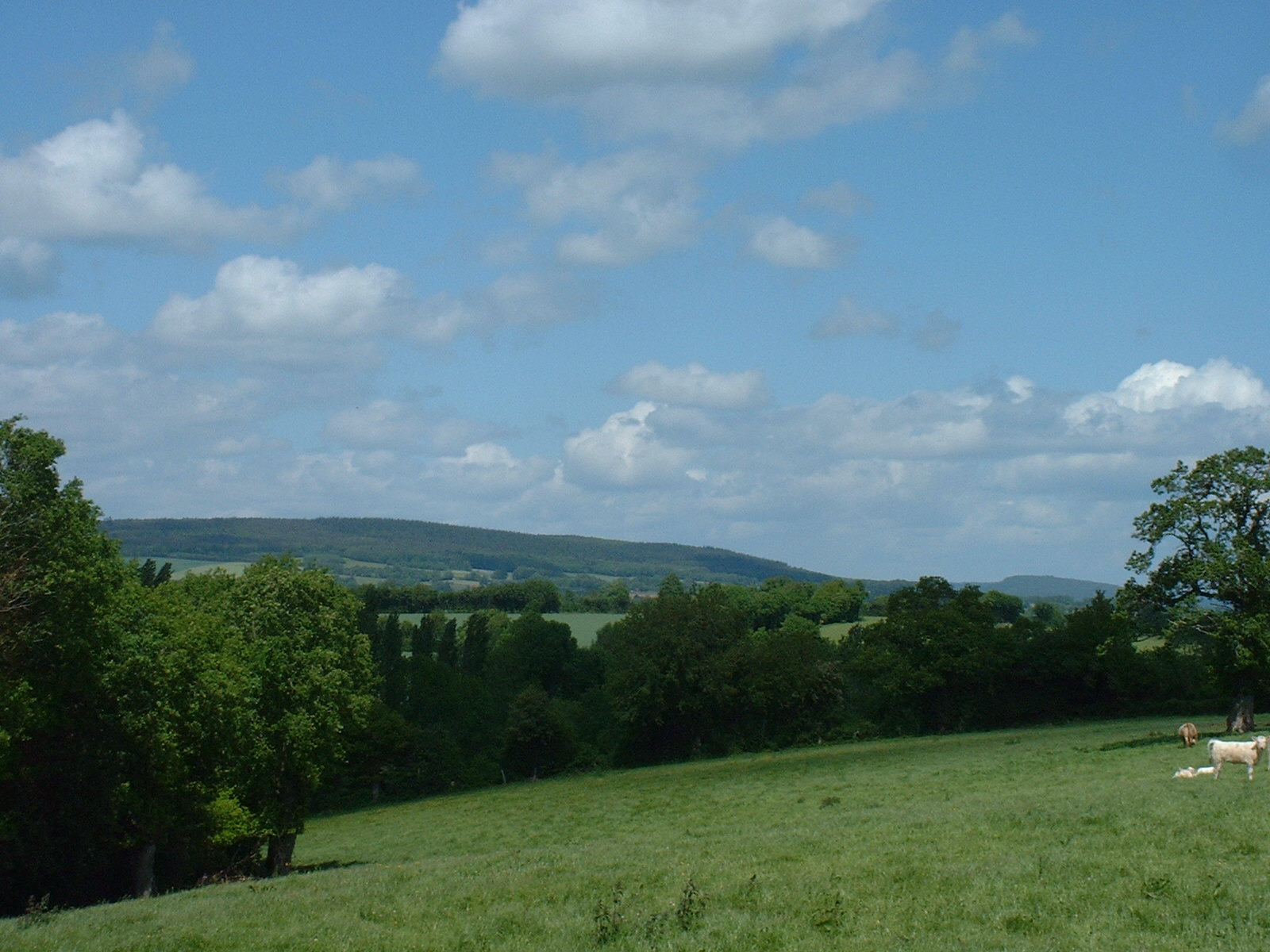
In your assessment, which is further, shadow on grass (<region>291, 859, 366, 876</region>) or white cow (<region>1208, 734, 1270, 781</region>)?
shadow on grass (<region>291, 859, 366, 876</region>)

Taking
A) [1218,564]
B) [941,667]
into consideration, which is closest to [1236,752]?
[1218,564]

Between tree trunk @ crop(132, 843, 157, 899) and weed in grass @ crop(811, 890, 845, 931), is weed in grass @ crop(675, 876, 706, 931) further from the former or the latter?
tree trunk @ crop(132, 843, 157, 899)

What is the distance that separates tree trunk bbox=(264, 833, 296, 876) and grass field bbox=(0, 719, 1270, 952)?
15.5 m

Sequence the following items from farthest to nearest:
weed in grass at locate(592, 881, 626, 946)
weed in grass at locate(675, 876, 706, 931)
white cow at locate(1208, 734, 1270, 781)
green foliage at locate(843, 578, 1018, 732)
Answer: green foliage at locate(843, 578, 1018, 732)
white cow at locate(1208, 734, 1270, 781)
weed in grass at locate(675, 876, 706, 931)
weed in grass at locate(592, 881, 626, 946)

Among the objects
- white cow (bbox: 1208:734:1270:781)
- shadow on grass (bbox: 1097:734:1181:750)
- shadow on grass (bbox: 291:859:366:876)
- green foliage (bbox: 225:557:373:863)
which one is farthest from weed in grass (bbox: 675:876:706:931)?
shadow on grass (bbox: 1097:734:1181:750)

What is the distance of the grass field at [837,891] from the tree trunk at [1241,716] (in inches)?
398

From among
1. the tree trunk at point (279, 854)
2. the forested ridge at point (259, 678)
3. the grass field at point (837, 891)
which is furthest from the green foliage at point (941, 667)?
the tree trunk at point (279, 854)

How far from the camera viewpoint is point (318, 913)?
59.9ft

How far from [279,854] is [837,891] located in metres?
31.8

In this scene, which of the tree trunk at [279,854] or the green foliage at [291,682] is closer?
Result: the green foliage at [291,682]

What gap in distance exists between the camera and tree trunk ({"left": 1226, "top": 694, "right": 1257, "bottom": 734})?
4097cm

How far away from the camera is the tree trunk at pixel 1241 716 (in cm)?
4097

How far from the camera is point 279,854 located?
42.1 meters

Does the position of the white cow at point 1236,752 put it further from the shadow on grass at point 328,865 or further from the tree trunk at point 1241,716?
the shadow on grass at point 328,865
